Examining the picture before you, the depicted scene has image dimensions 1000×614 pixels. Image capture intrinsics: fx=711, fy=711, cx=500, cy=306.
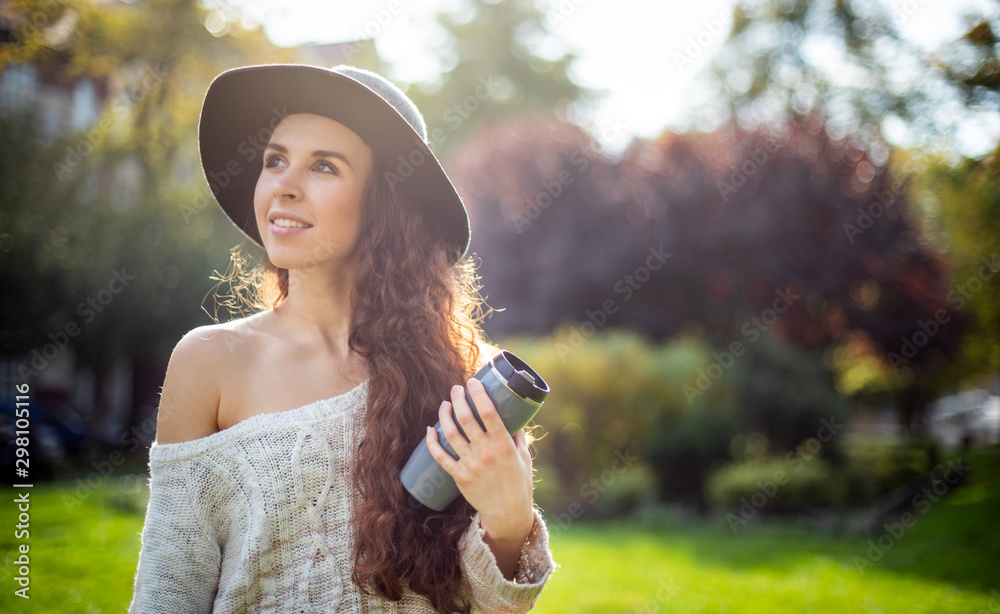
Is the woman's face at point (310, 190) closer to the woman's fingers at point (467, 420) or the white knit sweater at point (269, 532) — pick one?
the white knit sweater at point (269, 532)

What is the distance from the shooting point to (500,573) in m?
1.84

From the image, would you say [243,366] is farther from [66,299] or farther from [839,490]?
[66,299]

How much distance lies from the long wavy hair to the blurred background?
3.07 metres

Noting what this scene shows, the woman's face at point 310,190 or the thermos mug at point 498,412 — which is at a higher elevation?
the woman's face at point 310,190

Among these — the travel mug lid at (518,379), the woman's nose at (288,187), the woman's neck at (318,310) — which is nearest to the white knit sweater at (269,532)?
the woman's neck at (318,310)

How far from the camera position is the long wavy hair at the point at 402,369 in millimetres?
1857

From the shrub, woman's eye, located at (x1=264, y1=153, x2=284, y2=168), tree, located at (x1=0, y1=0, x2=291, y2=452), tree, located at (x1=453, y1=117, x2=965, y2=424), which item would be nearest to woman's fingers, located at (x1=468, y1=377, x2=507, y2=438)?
woman's eye, located at (x1=264, y1=153, x2=284, y2=168)

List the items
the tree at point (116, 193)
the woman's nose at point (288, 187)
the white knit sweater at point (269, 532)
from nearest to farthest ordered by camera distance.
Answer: the white knit sweater at point (269, 532) → the woman's nose at point (288, 187) → the tree at point (116, 193)

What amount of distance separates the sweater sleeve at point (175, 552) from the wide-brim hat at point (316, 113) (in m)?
0.89

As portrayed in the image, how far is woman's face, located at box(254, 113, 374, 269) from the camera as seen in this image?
1983 mm

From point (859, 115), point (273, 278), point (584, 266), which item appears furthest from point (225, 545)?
point (859, 115)

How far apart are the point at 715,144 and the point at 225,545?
14.5m

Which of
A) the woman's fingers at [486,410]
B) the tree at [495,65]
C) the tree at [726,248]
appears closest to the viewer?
the woman's fingers at [486,410]

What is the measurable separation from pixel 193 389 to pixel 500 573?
93 cm
